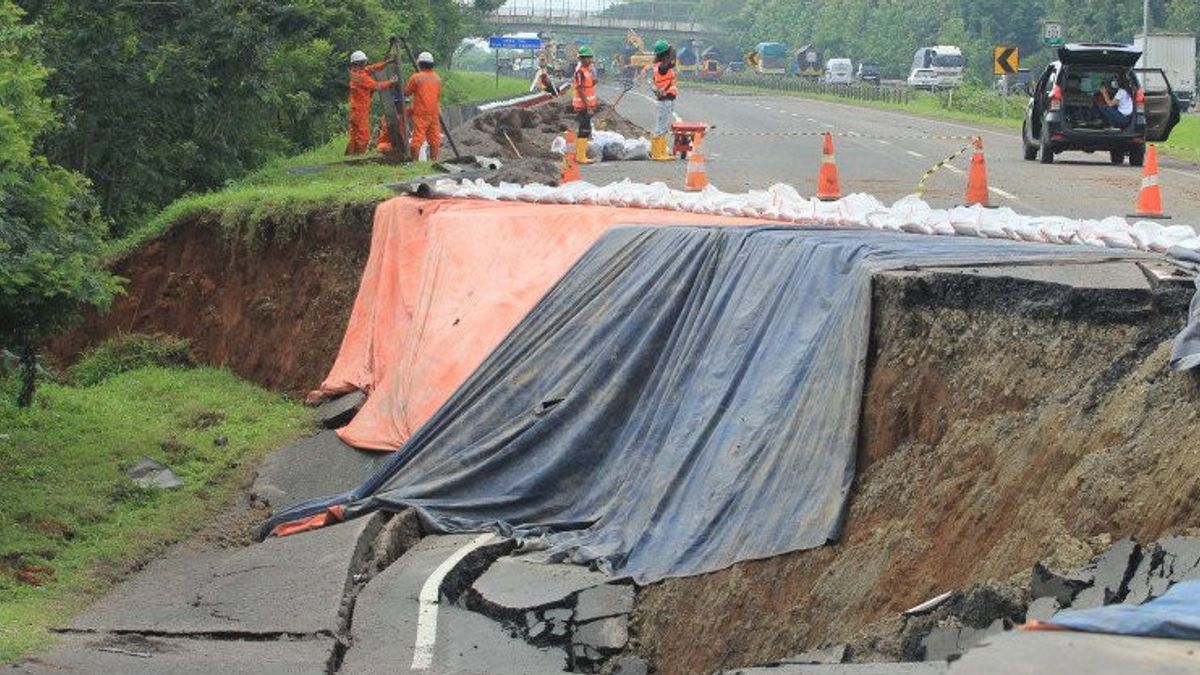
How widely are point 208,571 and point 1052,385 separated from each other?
23.4ft

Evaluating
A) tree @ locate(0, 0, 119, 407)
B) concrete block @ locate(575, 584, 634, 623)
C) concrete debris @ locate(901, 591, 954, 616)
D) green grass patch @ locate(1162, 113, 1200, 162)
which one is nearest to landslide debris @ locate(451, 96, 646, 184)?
green grass patch @ locate(1162, 113, 1200, 162)

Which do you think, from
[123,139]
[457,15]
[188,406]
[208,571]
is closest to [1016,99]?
[457,15]

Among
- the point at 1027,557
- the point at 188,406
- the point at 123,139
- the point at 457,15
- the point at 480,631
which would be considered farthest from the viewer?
the point at 457,15

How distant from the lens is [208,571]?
14.8m

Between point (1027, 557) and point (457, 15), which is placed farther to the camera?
point (457, 15)

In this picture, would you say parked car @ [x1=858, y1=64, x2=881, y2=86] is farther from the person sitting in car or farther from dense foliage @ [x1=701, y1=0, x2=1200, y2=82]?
the person sitting in car

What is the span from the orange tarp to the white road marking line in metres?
3.44

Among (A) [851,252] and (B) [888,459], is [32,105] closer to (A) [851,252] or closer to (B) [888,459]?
(A) [851,252]

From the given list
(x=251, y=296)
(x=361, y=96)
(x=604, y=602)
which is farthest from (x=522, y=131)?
(x=604, y=602)

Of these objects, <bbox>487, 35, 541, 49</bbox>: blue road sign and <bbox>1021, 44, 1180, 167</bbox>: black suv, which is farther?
<bbox>487, 35, 541, 49</bbox>: blue road sign

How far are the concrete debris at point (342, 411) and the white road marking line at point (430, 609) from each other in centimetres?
521

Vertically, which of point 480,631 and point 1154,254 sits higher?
point 1154,254

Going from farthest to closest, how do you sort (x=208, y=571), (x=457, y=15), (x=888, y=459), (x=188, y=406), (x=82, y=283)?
(x=457, y=15), (x=188, y=406), (x=82, y=283), (x=208, y=571), (x=888, y=459)

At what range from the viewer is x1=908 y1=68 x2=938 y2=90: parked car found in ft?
276
